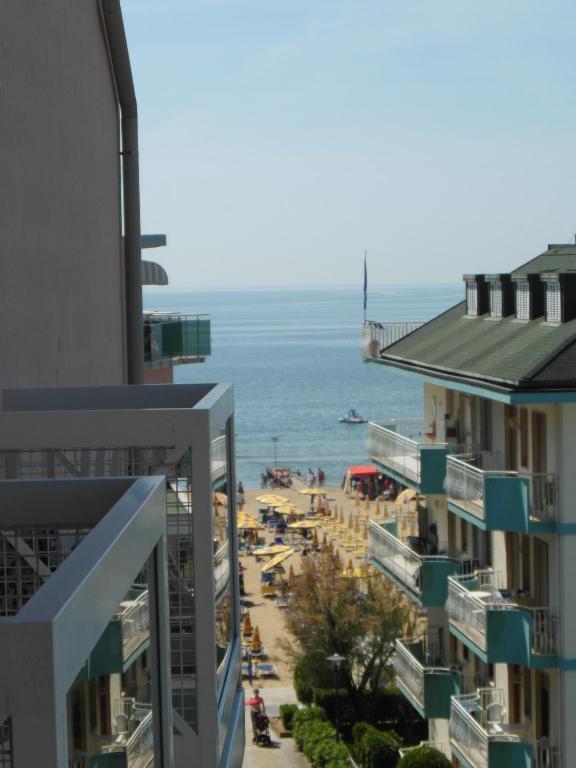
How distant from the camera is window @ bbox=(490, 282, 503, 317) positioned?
25.7 meters

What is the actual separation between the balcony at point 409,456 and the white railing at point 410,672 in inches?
121

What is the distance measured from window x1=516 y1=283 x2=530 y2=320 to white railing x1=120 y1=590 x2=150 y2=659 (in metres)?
20.1

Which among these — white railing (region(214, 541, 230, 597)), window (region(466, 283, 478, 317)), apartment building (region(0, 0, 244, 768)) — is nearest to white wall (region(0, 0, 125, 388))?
apartment building (region(0, 0, 244, 768))

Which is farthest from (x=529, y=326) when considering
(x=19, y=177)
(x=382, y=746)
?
(x=19, y=177)

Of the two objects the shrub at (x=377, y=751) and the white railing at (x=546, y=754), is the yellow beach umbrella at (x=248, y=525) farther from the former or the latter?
the white railing at (x=546, y=754)

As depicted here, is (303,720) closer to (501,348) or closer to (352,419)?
(501,348)

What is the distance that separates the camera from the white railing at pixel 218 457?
587 centimetres

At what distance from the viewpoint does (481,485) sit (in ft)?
68.8

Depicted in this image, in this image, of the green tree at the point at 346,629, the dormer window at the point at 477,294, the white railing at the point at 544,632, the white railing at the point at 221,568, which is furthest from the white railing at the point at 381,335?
the white railing at the point at 221,568

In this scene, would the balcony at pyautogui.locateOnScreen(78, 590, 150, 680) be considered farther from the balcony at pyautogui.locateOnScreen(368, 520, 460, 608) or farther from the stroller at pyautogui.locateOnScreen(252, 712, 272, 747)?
the stroller at pyautogui.locateOnScreen(252, 712, 272, 747)

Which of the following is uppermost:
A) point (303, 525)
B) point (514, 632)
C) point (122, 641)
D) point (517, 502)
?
point (122, 641)

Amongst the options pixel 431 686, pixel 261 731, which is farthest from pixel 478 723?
pixel 261 731

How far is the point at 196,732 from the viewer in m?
5.61

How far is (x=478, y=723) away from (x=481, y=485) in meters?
3.56
